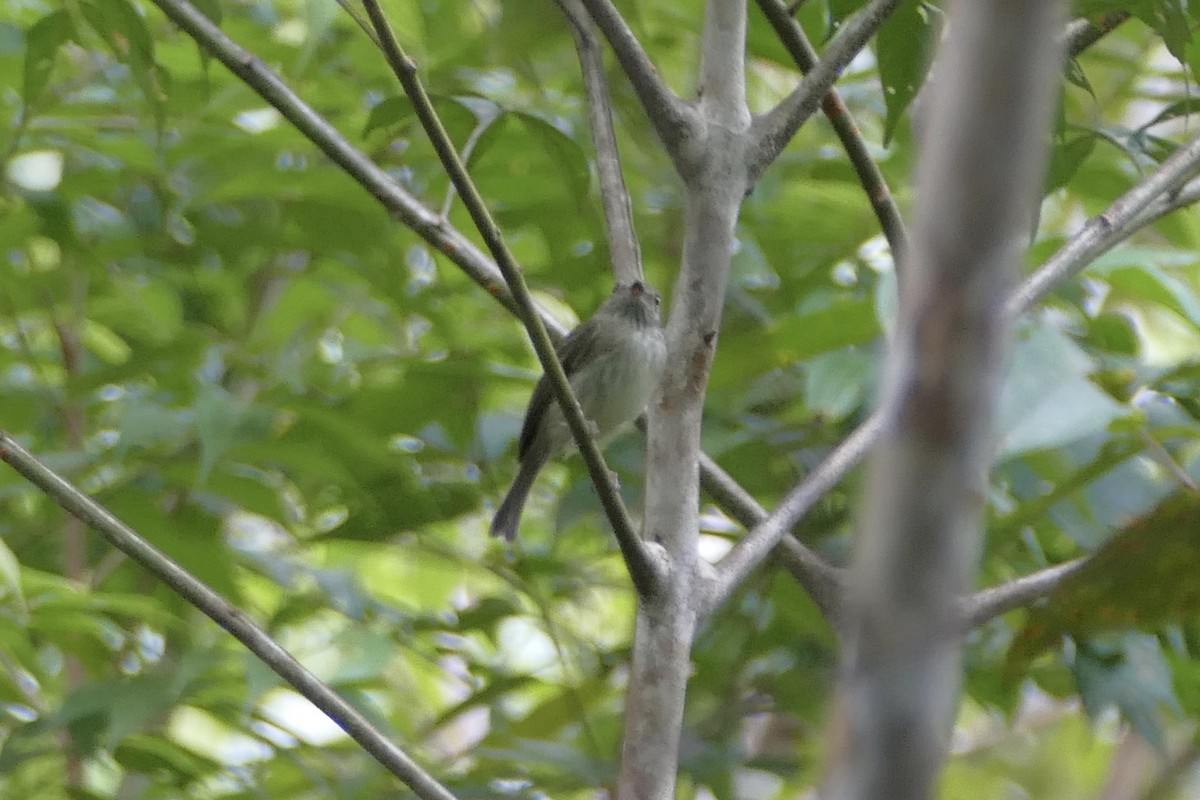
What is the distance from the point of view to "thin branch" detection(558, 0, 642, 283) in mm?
2289

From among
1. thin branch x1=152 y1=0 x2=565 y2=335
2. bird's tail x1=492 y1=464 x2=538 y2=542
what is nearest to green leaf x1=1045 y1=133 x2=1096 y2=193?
thin branch x1=152 y1=0 x2=565 y2=335

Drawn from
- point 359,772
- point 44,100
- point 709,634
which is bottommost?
point 359,772

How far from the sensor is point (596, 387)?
4660 millimetres

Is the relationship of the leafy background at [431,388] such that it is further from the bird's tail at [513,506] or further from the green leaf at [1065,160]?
the bird's tail at [513,506]

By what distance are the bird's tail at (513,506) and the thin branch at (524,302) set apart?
194 cm

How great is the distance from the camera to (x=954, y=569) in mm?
620

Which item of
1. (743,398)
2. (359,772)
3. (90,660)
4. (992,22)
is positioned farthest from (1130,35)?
(992,22)

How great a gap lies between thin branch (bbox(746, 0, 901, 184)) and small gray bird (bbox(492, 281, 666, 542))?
1.55m

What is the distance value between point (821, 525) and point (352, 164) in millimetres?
1370

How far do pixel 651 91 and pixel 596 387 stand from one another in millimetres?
2637

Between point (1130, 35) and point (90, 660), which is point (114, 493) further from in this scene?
point (1130, 35)

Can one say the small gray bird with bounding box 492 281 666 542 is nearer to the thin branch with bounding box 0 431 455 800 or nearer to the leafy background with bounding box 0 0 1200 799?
the leafy background with bounding box 0 0 1200 799

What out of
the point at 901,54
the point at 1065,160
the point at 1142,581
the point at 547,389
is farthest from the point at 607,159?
the point at 547,389

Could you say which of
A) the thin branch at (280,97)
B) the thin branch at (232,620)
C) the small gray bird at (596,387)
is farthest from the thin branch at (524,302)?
the small gray bird at (596,387)
